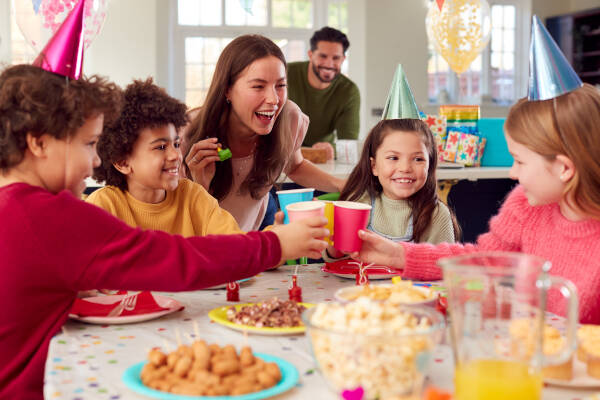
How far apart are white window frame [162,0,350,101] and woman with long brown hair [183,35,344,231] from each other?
4.73 metres

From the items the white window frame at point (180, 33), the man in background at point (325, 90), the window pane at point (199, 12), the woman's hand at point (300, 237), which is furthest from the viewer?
the window pane at point (199, 12)

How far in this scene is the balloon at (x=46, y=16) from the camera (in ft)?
14.0

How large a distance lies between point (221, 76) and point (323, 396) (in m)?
1.72

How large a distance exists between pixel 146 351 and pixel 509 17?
29.2 ft

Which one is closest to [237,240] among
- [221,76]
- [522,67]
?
[221,76]

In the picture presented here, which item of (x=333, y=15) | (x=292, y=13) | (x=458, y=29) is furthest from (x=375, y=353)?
(x=333, y=15)

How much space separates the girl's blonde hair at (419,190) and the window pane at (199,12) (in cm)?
581

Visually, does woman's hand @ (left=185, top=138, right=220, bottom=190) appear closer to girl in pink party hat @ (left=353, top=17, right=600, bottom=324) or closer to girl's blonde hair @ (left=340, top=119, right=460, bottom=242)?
girl's blonde hair @ (left=340, top=119, right=460, bottom=242)

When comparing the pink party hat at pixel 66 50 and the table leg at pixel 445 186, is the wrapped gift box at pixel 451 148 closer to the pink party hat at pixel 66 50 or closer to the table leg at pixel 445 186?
the table leg at pixel 445 186

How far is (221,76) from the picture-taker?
8.05 feet

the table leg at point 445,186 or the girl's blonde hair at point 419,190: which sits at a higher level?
the girl's blonde hair at point 419,190

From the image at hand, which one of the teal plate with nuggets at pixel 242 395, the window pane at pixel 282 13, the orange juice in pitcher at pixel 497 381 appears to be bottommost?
the teal plate with nuggets at pixel 242 395

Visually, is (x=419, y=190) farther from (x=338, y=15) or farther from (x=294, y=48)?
(x=338, y=15)

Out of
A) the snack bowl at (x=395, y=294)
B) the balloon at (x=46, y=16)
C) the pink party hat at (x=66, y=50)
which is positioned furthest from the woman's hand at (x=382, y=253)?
the balloon at (x=46, y=16)
